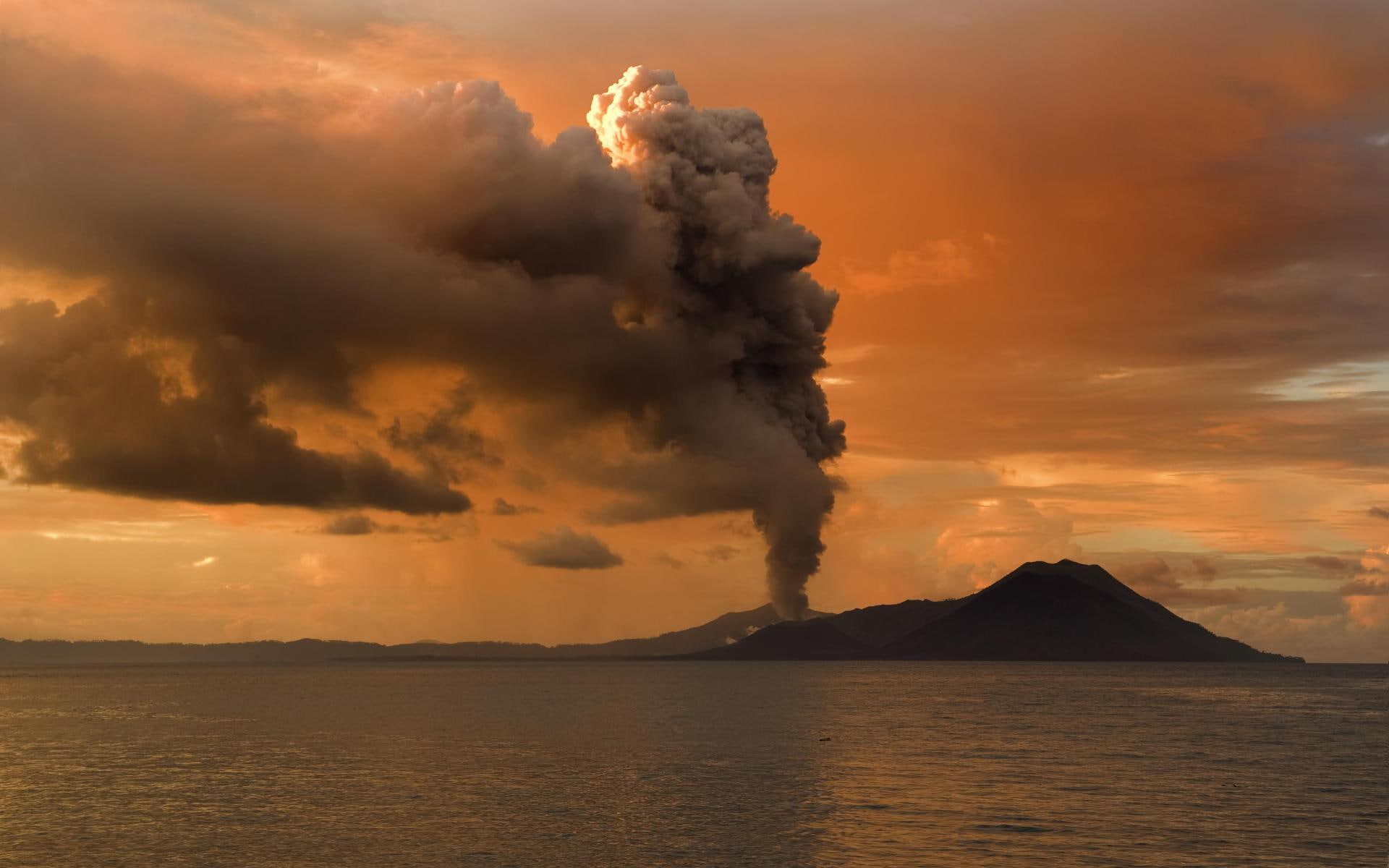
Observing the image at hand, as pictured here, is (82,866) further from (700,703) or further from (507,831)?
(700,703)

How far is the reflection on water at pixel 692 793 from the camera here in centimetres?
5278

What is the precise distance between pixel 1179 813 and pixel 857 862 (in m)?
22.9

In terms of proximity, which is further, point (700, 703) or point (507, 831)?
point (700, 703)

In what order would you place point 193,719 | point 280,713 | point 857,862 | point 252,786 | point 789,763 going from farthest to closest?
point 280,713 < point 193,719 < point 789,763 < point 252,786 < point 857,862

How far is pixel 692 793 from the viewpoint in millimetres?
69750

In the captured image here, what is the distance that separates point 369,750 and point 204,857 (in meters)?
45.4

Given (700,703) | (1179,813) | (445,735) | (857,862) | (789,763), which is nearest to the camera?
(857,862)

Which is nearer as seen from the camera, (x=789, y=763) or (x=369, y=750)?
(x=789, y=763)

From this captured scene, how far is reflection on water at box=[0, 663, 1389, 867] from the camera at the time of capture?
52.8 metres

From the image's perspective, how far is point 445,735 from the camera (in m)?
111

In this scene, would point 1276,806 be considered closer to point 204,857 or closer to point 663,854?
point 663,854

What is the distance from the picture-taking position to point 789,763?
85.2m

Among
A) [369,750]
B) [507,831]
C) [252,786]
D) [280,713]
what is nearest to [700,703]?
[280,713]

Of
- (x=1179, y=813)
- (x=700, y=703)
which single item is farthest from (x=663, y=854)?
(x=700, y=703)
